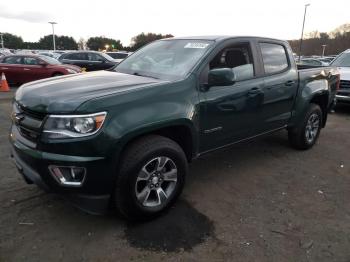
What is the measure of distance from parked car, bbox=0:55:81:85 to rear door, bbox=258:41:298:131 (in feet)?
32.8

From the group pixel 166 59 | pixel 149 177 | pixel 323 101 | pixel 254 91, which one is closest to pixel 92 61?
pixel 323 101

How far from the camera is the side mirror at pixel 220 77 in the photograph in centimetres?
374

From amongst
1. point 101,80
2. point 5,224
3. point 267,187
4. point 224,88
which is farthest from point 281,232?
point 5,224

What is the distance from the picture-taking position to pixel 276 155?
5766mm

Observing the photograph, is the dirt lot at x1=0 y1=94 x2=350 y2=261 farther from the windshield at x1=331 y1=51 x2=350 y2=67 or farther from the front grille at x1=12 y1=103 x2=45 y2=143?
the windshield at x1=331 y1=51 x2=350 y2=67

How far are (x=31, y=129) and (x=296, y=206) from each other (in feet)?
9.40

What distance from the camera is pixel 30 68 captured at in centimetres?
1405

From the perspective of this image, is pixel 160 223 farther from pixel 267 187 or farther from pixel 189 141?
pixel 267 187

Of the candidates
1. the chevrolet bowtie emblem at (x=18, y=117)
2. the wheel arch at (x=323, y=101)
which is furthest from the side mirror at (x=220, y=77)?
the wheel arch at (x=323, y=101)

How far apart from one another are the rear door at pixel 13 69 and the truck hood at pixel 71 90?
11.5m

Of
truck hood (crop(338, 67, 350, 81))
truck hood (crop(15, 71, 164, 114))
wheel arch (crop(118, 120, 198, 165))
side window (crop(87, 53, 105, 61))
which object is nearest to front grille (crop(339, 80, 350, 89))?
truck hood (crop(338, 67, 350, 81))

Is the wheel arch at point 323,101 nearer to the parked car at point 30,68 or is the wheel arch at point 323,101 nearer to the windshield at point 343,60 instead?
the windshield at point 343,60

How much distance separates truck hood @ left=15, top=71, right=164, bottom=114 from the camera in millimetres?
3039

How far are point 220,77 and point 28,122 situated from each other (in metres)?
1.92
